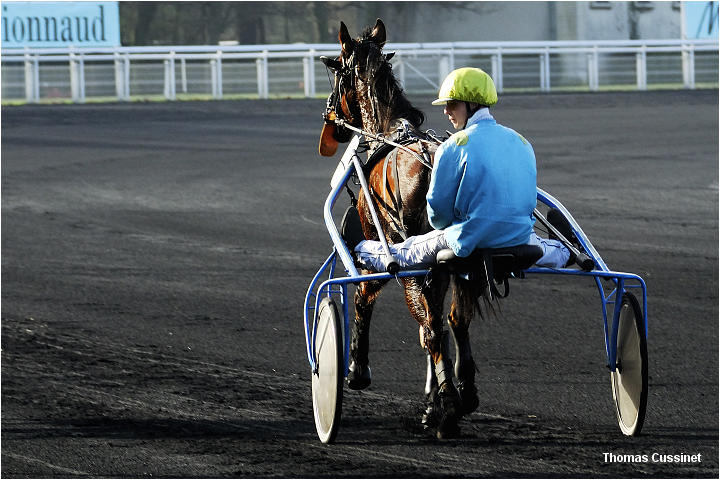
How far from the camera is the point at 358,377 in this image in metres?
6.57

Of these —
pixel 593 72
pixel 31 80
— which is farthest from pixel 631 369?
pixel 593 72

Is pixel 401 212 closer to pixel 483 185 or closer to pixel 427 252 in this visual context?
pixel 427 252

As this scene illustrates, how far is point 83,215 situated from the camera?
43.1ft

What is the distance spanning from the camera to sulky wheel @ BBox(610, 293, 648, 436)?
530 cm

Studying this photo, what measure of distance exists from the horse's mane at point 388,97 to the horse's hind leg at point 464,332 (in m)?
1.07

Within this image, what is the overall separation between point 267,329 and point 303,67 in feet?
55.4

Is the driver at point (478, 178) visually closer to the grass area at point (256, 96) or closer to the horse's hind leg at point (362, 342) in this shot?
the horse's hind leg at point (362, 342)

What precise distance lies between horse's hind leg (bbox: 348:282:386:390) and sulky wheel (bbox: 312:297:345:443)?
717 mm

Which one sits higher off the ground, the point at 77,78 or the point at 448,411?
the point at 77,78

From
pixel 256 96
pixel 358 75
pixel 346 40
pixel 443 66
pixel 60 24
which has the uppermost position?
pixel 60 24

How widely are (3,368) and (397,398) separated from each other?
2445mm

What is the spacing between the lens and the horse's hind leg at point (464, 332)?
5617 mm

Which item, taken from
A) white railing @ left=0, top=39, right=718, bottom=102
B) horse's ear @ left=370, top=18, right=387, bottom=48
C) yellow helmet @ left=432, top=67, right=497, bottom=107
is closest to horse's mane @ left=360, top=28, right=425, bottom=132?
horse's ear @ left=370, top=18, right=387, bottom=48

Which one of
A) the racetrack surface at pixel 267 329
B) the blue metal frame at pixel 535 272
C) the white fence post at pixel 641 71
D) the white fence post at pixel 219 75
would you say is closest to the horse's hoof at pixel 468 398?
the racetrack surface at pixel 267 329
